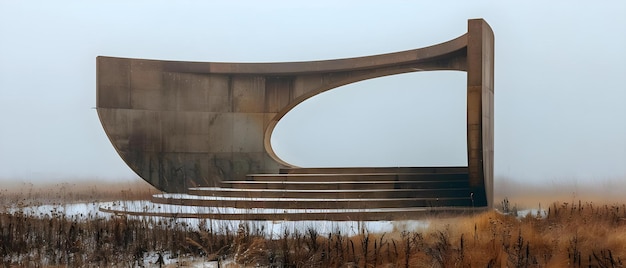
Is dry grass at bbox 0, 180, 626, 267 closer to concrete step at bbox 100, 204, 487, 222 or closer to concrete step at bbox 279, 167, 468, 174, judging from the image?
concrete step at bbox 100, 204, 487, 222

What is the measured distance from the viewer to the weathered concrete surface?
514 inches

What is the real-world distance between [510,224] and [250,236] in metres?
3.20

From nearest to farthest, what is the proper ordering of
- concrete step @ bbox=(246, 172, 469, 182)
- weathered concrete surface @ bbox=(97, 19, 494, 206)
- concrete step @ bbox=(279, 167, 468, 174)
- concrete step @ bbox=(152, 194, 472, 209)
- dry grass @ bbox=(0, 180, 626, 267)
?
dry grass @ bbox=(0, 180, 626, 267) → concrete step @ bbox=(152, 194, 472, 209) → concrete step @ bbox=(246, 172, 469, 182) → concrete step @ bbox=(279, 167, 468, 174) → weathered concrete surface @ bbox=(97, 19, 494, 206)

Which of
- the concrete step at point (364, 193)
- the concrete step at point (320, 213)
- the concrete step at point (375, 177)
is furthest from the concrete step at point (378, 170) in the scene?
the concrete step at point (320, 213)

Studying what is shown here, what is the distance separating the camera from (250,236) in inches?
276

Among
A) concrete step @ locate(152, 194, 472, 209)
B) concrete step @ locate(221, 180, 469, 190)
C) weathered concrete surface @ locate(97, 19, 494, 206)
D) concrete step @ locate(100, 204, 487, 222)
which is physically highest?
weathered concrete surface @ locate(97, 19, 494, 206)

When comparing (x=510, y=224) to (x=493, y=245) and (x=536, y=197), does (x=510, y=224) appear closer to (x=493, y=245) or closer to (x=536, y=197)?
(x=493, y=245)

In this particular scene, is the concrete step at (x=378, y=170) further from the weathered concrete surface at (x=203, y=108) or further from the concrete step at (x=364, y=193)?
the weathered concrete surface at (x=203, y=108)

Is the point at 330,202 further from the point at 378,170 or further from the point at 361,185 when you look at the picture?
the point at 378,170

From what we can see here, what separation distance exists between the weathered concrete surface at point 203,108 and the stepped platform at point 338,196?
1.54 m

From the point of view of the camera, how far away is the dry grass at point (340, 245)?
563cm

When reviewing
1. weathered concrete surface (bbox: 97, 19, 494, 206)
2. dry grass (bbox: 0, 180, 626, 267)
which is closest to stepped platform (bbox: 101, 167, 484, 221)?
weathered concrete surface (bbox: 97, 19, 494, 206)

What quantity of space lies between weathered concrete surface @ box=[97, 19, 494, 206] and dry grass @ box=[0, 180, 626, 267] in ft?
17.9

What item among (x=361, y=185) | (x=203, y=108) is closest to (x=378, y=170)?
(x=361, y=185)
